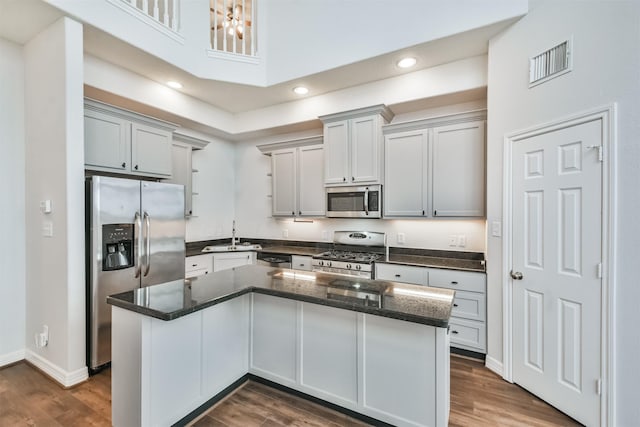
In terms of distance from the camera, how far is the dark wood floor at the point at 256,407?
1.97m

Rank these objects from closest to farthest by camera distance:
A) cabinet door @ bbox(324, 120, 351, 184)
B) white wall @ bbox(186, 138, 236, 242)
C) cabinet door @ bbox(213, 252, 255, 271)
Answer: cabinet door @ bbox(324, 120, 351, 184)
cabinet door @ bbox(213, 252, 255, 271)
white wall @ bbox(186, 138, 236, 242)

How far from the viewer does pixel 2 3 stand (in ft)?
7.23

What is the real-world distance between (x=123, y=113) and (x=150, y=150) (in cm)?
48

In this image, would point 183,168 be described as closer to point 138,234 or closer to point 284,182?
point 284,182

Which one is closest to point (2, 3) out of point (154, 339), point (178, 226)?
point (178, 226)

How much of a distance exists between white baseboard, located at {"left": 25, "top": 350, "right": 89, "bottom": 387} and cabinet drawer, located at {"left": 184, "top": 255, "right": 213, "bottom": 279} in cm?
144

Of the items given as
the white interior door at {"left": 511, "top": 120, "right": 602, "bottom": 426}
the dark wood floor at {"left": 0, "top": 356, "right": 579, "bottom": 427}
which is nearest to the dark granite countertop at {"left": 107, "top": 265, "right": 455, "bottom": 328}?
the dark wood floor at {"left": 0, "top": 356, "right": 579, "bottom": 427}

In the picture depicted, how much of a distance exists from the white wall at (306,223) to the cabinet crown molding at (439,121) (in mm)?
406

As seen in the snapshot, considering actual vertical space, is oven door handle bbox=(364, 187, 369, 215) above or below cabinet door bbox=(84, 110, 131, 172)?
below

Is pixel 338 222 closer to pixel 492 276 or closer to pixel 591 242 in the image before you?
pixel 492 276

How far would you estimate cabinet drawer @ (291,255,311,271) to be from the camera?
12.9 ft

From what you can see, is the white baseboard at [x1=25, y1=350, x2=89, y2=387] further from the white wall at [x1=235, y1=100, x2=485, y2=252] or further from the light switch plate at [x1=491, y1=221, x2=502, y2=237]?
the light switch plate at [x1=491, y1=221, x2=502, y2=237]

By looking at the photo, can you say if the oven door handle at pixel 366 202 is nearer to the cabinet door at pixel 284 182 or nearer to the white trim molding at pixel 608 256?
the cabinet door at pixel 284 182

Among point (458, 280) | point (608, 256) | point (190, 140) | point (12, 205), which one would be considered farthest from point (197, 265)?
point (608, 256)
